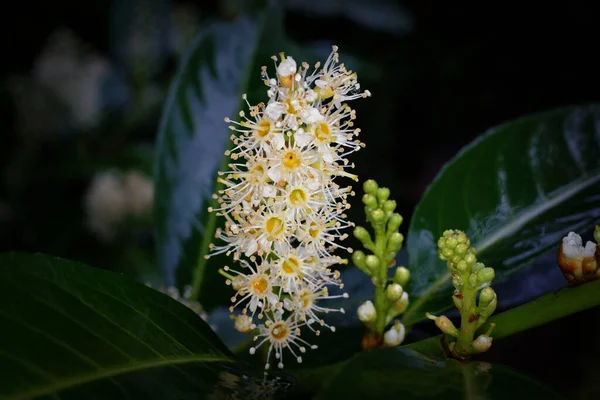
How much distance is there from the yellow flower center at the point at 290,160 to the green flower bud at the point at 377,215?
3.9 inches

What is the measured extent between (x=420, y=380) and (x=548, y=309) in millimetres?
175

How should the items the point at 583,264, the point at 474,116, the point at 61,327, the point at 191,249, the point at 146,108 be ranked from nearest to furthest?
1. the point at 61,327
2. the point at 583,264
3. the point at 191,249
4. the point at 146,108
5. the point at 474,116

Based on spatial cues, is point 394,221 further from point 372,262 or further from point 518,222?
point 518,222

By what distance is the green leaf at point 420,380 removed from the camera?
19.2 inches

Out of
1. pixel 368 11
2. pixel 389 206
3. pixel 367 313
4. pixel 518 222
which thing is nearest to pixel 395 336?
pixel 367 313

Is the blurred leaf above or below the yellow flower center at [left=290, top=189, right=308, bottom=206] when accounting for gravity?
above

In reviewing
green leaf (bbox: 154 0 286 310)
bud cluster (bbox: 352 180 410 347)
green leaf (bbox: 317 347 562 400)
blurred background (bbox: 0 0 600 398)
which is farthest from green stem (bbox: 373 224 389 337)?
blurred background (bbox: 0 0 600 398)

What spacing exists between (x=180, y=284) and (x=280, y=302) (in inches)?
12.2

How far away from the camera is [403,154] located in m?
2.30

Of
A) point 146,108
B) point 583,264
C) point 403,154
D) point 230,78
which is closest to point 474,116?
point 403,154

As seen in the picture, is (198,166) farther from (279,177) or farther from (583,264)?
(583,264)

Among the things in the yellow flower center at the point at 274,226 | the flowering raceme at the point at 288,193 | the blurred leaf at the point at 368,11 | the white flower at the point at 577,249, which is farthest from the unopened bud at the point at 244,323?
the blurred leaf at the point at 368,11

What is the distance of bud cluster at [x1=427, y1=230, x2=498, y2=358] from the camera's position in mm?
594

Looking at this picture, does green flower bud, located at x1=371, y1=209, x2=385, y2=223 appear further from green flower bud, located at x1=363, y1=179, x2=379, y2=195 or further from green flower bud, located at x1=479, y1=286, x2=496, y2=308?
green flower bud, located at x1=479, y1=286, x2=496, y2=308
